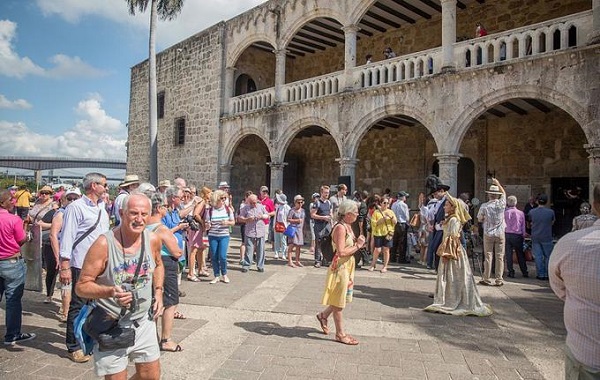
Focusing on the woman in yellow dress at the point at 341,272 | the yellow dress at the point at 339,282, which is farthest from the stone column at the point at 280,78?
the yellow dress at the point at 339,282

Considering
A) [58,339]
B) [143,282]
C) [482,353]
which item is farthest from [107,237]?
[482,353]

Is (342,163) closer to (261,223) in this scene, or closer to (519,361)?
(261,223)

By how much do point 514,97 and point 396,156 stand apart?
6.20m

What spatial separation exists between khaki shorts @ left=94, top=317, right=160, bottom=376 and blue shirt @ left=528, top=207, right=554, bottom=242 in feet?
24.9

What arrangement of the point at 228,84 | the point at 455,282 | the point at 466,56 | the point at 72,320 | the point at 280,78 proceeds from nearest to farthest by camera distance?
1. the point at 72,320
2. the point at 455,282
3. the point at 466,56
4. the point at 280,78
5. the point at 228,84

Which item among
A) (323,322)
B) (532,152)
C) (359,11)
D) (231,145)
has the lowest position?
(323,322)

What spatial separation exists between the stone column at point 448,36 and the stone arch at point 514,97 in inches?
47.1

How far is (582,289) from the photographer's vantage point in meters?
1.89

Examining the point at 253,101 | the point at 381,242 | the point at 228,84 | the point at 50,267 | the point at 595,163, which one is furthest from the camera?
the point at 228,84

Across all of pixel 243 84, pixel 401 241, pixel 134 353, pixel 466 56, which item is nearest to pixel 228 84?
pixel 243 84

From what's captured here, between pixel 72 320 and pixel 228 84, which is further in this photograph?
pixel 228 84

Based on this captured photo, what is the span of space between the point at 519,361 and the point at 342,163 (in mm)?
8320

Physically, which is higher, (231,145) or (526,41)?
(526,41)

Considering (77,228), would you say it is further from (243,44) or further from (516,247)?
(243,44)
